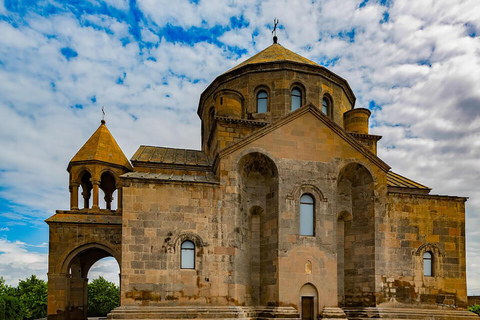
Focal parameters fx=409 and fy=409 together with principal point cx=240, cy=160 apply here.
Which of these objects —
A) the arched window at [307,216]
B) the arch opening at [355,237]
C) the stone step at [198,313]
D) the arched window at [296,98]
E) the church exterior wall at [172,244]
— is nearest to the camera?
the stone step at [198,313]

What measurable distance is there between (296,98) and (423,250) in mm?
8073

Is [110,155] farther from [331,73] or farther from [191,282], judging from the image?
[331,73]

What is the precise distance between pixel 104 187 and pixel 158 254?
29.9ft

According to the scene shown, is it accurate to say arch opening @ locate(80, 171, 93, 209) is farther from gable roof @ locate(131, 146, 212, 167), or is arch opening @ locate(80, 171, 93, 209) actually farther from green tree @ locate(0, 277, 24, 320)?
green tree @ locate(0, 277, 24, 320)

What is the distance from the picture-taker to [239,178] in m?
14.5

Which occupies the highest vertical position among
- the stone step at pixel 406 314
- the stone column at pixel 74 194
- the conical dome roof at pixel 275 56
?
the conical dome roof at pixel 275 56

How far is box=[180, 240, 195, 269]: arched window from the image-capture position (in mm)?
13344

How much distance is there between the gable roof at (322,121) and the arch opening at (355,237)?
0.59m

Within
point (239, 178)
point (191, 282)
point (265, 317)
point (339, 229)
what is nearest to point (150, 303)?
point (191, 282)

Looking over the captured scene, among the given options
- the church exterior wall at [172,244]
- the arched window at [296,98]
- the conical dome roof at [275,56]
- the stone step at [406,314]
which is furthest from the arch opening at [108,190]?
the stone step at [406,314]

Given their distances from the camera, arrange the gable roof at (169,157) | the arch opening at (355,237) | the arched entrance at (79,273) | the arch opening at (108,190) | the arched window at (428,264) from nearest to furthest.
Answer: the arch opening at (355,237) → the arched window at (428,264) → the gable roof at (169,157) → the arched entrance at (79,273) → the arch opening at (108,190)

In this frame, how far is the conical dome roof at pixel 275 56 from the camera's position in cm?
1873

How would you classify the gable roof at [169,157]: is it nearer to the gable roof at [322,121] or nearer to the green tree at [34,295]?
the gable roof at [322,121]

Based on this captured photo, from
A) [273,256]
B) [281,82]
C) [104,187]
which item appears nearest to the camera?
[273,256]
